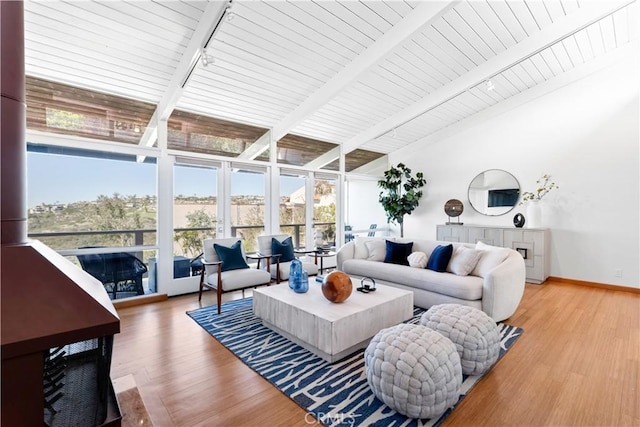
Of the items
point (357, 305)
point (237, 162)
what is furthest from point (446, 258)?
point (237, 162)

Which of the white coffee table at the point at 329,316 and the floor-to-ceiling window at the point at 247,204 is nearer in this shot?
the white coffee table at the point at 329,316

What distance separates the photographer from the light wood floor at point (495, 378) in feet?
5.79

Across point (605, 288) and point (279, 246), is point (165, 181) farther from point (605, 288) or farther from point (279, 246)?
point (605, 288)

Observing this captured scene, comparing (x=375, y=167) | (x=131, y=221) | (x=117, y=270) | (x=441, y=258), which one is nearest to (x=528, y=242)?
(x=441, y=258)

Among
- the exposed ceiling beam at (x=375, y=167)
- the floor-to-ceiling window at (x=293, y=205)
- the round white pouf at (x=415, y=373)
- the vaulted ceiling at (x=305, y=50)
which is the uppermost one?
the vaulted ceiling at (x=305, y=50)

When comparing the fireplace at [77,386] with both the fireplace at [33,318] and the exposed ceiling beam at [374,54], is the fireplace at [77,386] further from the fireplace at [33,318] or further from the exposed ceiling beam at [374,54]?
the exposed ceiling beam at [374,54]

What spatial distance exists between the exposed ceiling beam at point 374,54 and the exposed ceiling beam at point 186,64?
1725 millimetres

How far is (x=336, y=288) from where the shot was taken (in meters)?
2.64

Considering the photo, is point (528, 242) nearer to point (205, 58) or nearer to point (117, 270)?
point (205, 58)

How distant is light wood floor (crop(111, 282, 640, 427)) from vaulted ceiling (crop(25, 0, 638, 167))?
268 cm

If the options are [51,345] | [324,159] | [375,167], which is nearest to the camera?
[51,345]

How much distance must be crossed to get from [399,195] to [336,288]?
4.67 m

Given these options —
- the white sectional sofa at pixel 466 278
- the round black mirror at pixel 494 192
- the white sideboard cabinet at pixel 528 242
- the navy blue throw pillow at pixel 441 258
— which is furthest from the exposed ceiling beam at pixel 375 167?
the navy blue throw pillow at pixel 441 258

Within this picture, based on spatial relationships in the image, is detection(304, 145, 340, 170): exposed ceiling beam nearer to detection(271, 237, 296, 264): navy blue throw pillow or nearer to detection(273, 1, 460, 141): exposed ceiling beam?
detection(273, 1, 460, 141): exposed ceiling beam
